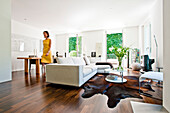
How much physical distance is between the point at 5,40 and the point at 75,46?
17.5ft

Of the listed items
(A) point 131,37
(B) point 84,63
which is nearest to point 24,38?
(B) point 84,63

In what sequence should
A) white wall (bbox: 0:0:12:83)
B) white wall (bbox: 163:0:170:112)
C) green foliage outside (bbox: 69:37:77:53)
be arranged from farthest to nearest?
green foliage outside (bbox: 69:37:77:53) → white wall (bbox: 0:0:12:83) → white wall (bbox: 163:0:170:112)

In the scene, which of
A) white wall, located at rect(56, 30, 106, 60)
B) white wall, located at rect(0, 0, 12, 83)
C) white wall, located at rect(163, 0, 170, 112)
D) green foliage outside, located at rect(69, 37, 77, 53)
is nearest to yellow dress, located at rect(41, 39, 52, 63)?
white wall, located at rect(0, 0, 12, 83)

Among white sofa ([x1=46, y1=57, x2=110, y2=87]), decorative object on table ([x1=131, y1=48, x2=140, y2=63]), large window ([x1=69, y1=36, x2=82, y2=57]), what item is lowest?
white sofa ([x1=46, y1=57, x2=110, y2=87])

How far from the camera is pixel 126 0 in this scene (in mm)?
3305

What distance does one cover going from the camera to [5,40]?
115 inches

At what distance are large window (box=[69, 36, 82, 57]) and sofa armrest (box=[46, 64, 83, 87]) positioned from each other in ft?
16.9

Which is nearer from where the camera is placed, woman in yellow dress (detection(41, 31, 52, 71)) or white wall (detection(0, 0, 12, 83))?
white wall (detection(0, 0, 12, 83))

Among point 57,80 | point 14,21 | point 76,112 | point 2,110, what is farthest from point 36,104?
point 14,21

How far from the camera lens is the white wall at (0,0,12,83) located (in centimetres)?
282

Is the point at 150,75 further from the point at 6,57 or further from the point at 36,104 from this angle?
the point at 6,57

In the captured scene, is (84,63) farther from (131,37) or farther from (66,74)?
(131,37)

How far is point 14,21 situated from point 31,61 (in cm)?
257

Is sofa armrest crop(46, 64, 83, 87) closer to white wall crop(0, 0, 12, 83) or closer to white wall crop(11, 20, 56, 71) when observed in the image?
white wall crop(0, 0, 12, 83)
